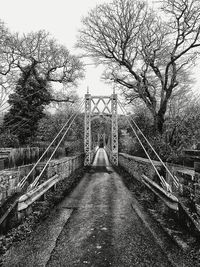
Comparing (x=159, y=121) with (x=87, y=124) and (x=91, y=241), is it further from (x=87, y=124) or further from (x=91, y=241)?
(x=91, y=241)

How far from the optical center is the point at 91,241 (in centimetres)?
328

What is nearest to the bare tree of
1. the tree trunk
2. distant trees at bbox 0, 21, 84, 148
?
distant trees at bbox 0, 21, 84, 148

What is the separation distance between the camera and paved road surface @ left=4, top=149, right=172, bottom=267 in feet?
8.90

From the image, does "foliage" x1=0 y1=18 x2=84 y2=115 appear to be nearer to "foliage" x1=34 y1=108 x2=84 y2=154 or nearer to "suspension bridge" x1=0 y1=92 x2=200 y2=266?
"foliage" x1=34 y1=108 x2=84 y2=154

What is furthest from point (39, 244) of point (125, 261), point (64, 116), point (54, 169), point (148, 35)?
point (64, 116)

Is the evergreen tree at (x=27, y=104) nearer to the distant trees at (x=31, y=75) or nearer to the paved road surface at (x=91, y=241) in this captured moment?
the distant trees at (x=31, y=75)

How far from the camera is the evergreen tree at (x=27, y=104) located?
17.9m

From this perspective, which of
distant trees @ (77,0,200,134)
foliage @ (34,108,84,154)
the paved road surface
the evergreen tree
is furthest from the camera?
foliage @ (34,108,84,154)

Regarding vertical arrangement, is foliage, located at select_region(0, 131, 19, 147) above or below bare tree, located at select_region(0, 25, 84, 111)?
below

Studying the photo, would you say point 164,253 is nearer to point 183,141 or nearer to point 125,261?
point 125,261

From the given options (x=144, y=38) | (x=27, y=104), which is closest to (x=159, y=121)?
(x=144, y=38)

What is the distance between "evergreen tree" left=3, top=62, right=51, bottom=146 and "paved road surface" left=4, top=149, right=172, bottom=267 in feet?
47.2

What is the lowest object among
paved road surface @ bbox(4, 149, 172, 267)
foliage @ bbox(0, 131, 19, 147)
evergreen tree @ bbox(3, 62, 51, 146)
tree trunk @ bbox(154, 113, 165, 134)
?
paved road surface @ bbox(4, 149, 172, 267)

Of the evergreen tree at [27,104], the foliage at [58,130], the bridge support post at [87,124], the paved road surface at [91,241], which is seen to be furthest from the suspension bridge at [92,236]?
the evergreen tree at [27,104]
